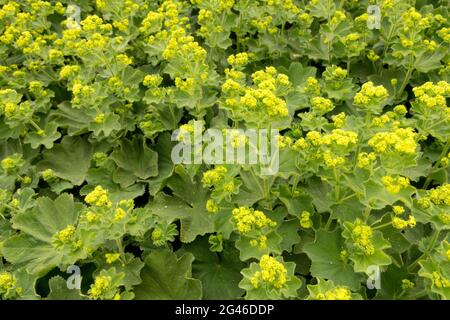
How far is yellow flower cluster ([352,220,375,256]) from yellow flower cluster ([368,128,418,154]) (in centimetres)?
50

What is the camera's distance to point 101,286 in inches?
105

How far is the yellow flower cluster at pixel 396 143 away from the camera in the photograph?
99.0 inches

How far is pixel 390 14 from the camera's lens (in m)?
4.25

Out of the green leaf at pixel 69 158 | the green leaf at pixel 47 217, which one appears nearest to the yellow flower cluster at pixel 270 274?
the green leaf at pixel 47 217

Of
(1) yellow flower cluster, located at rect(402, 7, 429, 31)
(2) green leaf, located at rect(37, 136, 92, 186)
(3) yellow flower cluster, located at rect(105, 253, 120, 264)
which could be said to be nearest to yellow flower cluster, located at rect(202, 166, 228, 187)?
(3) yellow flower cluster, located at rect(105, 253, 120, 264)

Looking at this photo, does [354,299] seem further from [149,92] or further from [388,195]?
[149,92]

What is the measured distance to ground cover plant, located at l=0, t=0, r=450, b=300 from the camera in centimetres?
279

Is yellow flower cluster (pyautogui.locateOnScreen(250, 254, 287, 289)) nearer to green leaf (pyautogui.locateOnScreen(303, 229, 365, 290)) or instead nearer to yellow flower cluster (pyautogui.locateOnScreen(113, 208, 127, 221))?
green leaf (pyautogui.locateOnScreen(303, 229, 365, 290))

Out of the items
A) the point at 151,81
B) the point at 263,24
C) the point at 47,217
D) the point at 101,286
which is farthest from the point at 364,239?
the point at 263,24

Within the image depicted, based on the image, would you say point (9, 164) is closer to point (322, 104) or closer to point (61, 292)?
point (61, 292)

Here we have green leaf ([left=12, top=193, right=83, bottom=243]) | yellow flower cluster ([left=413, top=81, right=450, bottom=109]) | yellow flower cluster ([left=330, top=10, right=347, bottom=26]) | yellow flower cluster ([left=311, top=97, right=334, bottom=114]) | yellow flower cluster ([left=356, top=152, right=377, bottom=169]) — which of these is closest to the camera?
yellow flower cluster ([left=356, top=152, right=377, bottom=169])

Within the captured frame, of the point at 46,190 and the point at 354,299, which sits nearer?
the point at 354,299
